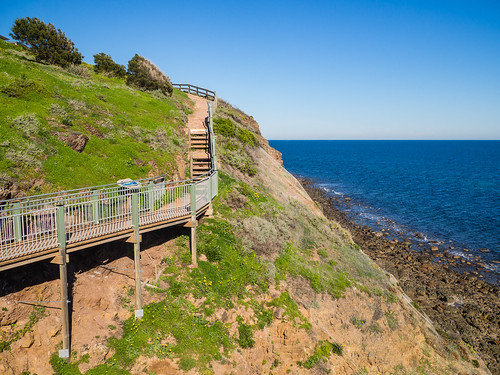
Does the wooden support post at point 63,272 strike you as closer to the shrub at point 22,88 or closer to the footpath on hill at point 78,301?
the footpath on hill at point 78,301

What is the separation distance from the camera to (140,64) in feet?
121

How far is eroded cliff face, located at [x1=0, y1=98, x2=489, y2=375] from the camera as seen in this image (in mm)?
9836

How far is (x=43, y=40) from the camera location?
2988 cm

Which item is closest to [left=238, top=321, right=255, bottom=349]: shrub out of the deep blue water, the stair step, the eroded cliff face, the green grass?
the eroded cliff face

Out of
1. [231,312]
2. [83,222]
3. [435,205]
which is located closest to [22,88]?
[83,222]

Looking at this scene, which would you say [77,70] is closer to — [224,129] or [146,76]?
[146,76]

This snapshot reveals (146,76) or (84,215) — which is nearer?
(84,215)

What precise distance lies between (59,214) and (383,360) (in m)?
14.0

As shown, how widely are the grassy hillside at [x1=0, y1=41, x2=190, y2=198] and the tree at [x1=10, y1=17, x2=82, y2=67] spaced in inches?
161

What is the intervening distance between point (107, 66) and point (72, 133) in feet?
78.5

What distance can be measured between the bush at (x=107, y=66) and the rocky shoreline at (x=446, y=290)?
34.0 m

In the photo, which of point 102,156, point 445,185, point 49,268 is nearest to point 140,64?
point 102,156

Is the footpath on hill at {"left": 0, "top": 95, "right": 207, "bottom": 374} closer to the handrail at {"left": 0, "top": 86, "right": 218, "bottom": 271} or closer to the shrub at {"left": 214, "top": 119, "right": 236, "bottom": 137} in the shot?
the handrail at {"left": 0, "top": 86, "right": 218, "bottom": 271}

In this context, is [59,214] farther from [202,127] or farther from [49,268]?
[202,127]
